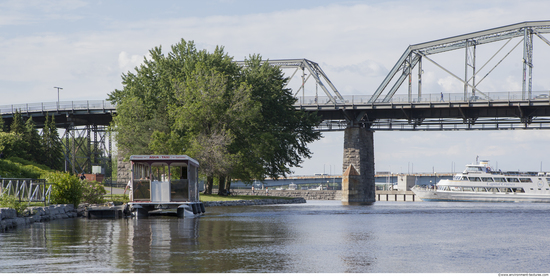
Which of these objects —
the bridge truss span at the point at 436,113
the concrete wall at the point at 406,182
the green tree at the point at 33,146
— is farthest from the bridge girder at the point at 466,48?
the concrete wall at the point at 406,182

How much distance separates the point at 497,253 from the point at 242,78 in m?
50.4

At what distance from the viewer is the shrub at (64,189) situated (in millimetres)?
37406

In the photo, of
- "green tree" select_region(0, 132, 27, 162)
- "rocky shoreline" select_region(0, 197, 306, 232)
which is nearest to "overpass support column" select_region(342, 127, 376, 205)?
"green tree" select_region(0, 132, 27, 162)

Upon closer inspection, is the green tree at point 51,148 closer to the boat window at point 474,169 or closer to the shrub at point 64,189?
the shrub at point 64,189

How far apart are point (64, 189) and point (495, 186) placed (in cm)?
8816

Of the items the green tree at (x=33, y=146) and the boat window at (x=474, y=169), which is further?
the boat window at (x=474, y=169)

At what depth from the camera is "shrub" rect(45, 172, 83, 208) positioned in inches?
1473

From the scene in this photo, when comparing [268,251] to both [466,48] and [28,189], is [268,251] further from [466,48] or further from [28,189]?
[466,48]

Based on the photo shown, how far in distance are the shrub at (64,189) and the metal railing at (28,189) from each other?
49 cm

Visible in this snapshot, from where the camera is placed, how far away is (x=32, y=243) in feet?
62.1

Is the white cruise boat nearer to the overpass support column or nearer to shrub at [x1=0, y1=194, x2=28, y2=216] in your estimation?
the overpass support column

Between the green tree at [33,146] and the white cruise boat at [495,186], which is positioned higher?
the green tree at [33,146]

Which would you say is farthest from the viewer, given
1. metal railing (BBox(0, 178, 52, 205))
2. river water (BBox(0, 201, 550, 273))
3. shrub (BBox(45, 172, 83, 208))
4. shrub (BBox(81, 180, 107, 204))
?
shrub (BBox(81, 180, 107, 204))

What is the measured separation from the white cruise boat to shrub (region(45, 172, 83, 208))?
8297 centimetres
